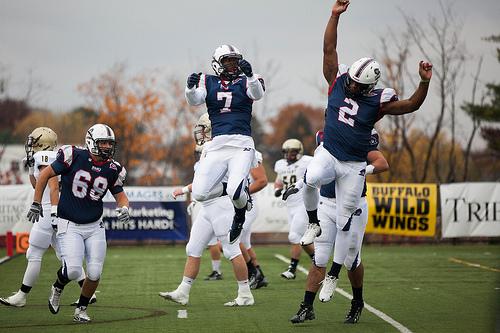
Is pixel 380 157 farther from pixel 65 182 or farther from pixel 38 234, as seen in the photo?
pixel 38 234

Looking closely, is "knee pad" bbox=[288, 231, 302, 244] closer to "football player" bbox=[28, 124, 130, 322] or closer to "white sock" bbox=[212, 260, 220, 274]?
"white sock" bbox=[212, 260, 220, 274]

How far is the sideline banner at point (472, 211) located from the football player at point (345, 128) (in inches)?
609

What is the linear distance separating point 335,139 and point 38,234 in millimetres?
4014

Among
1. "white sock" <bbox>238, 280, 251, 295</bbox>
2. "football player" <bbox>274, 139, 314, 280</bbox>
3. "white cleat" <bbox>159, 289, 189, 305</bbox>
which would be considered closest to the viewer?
"white cleat" <bbox>159, 289, 189, 305</bbox>

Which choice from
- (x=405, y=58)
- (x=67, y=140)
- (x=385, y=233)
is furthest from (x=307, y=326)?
(x=67, y=140)

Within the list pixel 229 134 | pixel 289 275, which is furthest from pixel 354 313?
pixel 289 275

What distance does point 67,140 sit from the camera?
50.8 meters

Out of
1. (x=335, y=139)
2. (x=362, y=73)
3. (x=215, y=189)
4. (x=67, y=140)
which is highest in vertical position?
(x=362, y=73)

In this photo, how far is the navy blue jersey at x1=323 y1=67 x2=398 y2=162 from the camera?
947 cm

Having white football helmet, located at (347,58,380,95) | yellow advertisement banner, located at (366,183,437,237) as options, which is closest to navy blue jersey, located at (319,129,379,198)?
white football helmet, located at (347,58,380,95)

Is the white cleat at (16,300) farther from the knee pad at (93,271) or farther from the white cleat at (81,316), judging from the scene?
the knee pad at (93,271)

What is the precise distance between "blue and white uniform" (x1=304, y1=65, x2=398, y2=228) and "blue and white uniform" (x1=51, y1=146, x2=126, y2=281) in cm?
226

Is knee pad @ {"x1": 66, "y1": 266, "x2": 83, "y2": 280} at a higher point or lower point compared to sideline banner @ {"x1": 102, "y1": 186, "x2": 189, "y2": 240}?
higher

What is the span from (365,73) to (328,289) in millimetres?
2173
